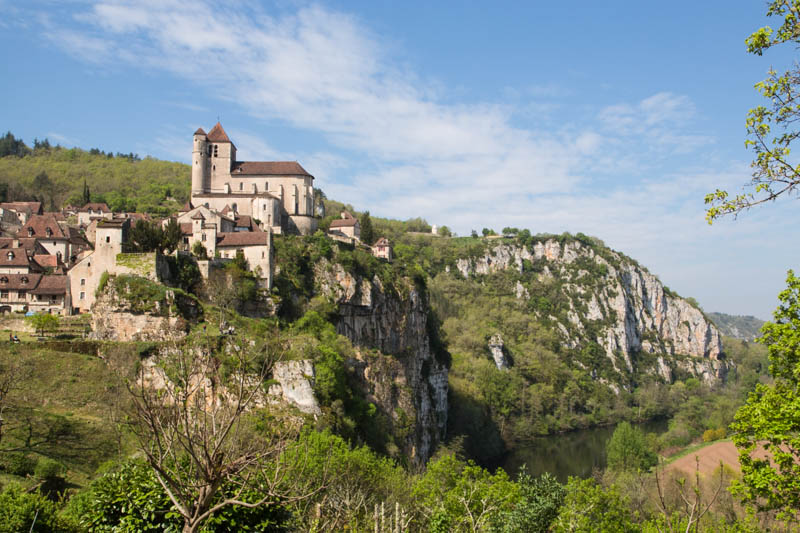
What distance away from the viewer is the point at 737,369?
16325 cm

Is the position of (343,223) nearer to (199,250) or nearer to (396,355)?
(396,355)

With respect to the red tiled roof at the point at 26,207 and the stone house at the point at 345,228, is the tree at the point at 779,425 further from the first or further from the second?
the red tiled roof at the point at 26,207

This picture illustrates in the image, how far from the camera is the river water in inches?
2633

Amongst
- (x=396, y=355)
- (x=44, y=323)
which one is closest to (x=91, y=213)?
(x=44, y=323)

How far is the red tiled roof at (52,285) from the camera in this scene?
42.4 metres

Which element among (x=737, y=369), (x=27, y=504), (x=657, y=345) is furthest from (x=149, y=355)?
(x=737, y=369)

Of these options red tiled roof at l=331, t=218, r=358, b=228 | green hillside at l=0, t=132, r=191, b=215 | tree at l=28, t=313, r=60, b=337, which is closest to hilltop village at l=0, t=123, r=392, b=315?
red tiled roof at l=331, t=218, r=358, b=228

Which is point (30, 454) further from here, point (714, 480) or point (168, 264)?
point (714, 480)

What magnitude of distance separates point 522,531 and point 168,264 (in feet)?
105

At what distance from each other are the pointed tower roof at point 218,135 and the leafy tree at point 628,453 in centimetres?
5544

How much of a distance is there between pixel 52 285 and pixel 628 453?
189 ft

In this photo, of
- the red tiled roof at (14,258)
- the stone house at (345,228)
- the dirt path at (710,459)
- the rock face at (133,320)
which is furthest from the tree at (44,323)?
the dirt path at (710,459)

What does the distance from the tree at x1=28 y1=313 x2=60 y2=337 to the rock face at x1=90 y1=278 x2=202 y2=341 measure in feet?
7.75

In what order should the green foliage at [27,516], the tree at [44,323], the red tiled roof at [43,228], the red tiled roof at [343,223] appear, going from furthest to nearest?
the red tiled roof at [343,223], the red tiled roof at [43,228], the tree at [44,323], the green foliage at [27,516]
